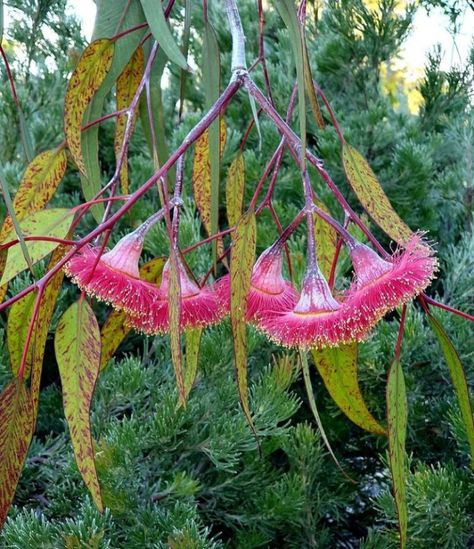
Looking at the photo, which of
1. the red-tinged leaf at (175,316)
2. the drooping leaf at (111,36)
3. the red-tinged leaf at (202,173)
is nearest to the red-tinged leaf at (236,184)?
the red-tinged leaf at (202,173)

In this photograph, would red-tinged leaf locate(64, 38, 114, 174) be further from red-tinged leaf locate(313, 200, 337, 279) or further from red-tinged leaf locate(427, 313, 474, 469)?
red-tinged leaf locate(427, 313, 474, 469)

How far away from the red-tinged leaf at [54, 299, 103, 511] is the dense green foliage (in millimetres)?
229

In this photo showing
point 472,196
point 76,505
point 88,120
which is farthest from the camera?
point 472,196

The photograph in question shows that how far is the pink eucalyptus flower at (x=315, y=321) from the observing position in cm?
53

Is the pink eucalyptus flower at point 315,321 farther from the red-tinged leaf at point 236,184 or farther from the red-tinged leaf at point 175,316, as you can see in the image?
the red-tinged leaf at point 236,184

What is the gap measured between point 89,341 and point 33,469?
521 millimetres

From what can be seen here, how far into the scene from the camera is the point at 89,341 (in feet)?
1.84

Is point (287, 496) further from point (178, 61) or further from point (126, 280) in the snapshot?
point (178, 61)

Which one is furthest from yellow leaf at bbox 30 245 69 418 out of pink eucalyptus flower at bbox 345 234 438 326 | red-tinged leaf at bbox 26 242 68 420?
pink eucalyptus flower at bbox 345 234 438 326

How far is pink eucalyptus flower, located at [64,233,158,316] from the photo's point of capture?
569 millimetres

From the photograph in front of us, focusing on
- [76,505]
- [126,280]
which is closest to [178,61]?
[126,280]

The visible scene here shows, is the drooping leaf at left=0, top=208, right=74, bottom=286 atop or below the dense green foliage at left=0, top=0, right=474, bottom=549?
atop

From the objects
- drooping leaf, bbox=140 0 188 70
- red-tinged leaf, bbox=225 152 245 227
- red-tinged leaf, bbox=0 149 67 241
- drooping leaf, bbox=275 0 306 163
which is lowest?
red-tinged leaf, bbox=225 152 245 227

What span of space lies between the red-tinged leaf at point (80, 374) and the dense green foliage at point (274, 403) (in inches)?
9.0
